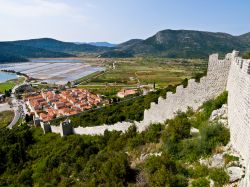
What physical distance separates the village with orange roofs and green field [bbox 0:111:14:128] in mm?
4910

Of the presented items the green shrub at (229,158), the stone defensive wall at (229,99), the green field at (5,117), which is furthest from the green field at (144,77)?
the green shrub at (229,158)

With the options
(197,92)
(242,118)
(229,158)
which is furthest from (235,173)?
(197,92)

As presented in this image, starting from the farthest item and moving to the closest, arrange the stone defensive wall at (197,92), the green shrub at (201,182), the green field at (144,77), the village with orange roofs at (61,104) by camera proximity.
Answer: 1. the green field at (144,77)
2. the village with orange roofs at (61,104)
3. the stone defensive wall at (197,92)
4. the green shrub at (201,182)

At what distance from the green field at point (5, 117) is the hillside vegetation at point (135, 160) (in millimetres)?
31552

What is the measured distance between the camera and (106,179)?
11.1 meters

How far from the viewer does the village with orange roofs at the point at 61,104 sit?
183 ft

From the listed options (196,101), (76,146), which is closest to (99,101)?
(76,146)

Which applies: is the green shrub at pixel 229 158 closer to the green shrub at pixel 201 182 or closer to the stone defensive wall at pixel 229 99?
the stone defensive wall at pixel 229 99

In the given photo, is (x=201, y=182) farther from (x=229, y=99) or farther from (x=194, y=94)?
(x=194, y=94)

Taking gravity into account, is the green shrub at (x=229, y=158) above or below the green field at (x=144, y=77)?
above

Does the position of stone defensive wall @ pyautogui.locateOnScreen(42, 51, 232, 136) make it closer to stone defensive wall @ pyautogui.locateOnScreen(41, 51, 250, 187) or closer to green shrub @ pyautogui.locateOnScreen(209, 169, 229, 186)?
stone defensive wall @ pyautogui.locateOnScreen(41, 51, 250, 187)

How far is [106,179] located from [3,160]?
1918cm

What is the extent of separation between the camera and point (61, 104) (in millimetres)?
65625

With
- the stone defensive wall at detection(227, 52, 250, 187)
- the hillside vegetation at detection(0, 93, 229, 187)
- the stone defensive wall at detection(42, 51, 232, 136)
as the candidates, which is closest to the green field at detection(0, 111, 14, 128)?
the hillside vegetation at detection(0, 93, 229, 187)
